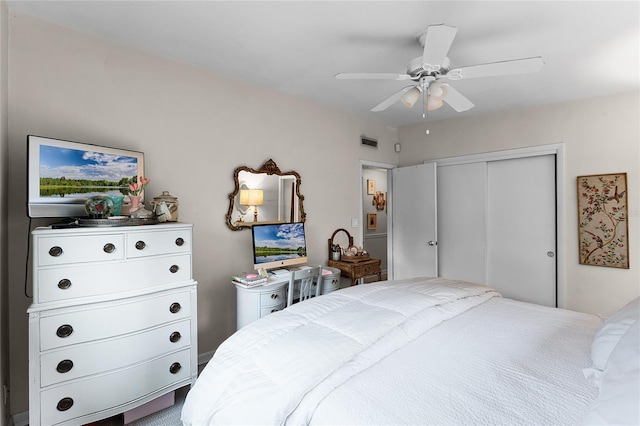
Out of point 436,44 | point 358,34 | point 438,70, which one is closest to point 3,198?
point 358,34

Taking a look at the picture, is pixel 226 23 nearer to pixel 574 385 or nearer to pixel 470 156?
pixel 574 385

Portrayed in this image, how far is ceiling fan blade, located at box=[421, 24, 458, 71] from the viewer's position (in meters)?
1.56

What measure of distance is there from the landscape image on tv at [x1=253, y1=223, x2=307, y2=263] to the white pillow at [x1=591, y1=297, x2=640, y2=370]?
223 centimetres

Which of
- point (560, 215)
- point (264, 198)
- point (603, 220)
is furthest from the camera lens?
point (560, 215)

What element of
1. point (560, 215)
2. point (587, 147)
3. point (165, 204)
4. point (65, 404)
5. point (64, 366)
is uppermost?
point (587, 147)

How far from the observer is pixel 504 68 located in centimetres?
187

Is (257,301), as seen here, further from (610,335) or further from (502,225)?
(502,225)

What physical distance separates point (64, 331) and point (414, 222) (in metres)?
3.80

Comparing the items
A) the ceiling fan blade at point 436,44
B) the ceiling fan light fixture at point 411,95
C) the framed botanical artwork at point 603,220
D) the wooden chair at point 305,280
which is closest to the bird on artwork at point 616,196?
the framed botanical artwork at point 603,220

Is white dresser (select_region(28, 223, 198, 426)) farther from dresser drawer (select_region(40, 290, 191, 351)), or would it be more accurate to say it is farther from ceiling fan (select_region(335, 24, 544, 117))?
ceiling fan (select_region(335, 24, 544, 117))

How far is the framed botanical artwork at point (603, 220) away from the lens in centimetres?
315

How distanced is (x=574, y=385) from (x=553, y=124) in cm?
324

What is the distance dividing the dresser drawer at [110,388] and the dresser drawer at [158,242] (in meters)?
0.67

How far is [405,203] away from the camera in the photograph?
14.7 ft
